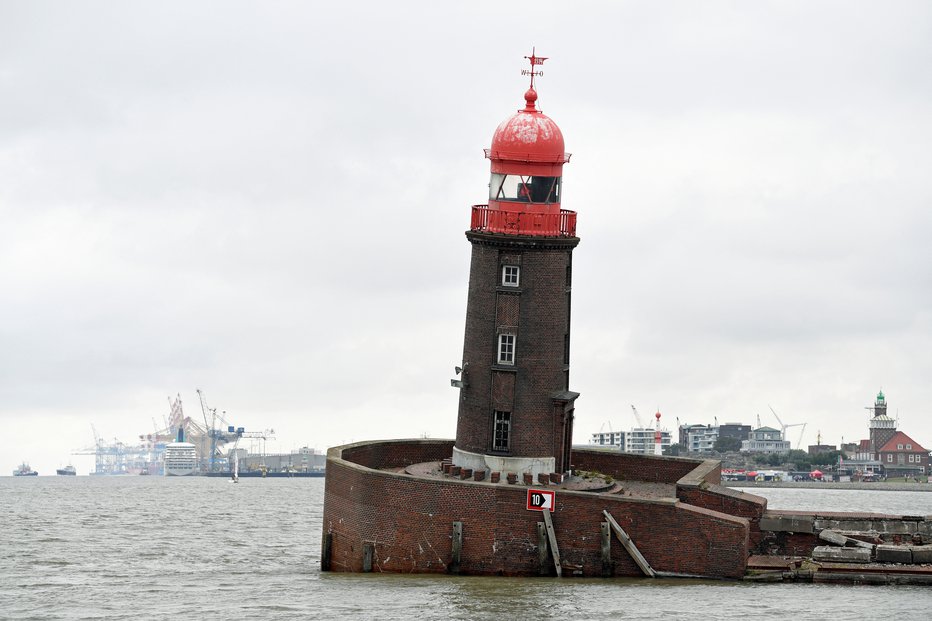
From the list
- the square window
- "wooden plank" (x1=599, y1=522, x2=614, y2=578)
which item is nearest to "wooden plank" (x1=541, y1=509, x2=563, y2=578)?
"wooden plank" (x1=599, y1=522, x2=614, y2=578)

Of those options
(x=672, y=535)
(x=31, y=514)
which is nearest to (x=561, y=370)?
(x=672, y=535)

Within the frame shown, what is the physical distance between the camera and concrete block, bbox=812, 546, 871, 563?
51875mm

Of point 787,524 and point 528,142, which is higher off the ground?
point 528,142

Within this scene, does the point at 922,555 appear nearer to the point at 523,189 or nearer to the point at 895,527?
the point at 895,527

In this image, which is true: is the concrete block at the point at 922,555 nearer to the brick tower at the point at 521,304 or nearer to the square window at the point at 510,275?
the brick tower at the point at 521,304

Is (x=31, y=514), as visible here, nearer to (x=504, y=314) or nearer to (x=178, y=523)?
(x=178, y=523)

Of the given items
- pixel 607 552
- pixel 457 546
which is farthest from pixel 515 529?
pixel 607 552

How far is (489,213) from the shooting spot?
56812 millimetres

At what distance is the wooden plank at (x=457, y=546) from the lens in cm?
5278

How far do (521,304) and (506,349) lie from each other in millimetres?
1609

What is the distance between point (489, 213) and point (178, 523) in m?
34.3

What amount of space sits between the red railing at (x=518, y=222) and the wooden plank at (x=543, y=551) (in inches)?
403

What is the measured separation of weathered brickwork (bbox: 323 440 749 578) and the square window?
7.07 metres

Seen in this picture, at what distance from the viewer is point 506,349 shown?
187ft
